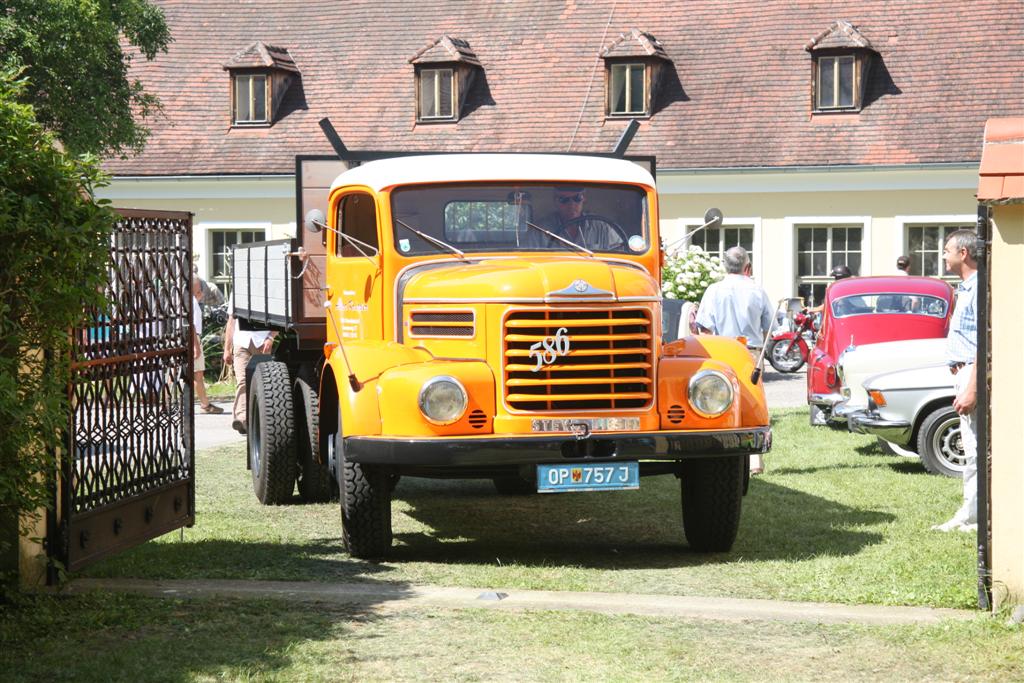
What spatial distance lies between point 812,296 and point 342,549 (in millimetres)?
24075

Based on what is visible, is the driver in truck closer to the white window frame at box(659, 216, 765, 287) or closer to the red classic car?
the red classic car

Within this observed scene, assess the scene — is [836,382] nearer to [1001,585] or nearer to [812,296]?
[1001,585]

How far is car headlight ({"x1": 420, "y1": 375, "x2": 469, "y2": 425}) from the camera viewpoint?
8695mm

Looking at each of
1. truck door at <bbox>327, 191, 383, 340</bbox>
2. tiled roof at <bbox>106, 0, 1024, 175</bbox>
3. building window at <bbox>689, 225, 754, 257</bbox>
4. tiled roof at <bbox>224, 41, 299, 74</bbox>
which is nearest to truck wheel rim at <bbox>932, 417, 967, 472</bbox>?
truck door at <bbox>327, 191, 383, 340</bbox>

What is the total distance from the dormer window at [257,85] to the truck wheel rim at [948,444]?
2442 cm

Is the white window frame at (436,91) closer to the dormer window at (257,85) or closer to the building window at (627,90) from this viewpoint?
the dormer window at (257,85)

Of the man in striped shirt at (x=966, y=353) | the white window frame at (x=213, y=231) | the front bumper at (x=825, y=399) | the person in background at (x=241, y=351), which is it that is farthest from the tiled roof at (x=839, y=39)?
the man in striped shirt at (x=966, y=353)

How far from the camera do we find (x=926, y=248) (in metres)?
32.2

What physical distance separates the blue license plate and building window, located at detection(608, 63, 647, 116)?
25.1m

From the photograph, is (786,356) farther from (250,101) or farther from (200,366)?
(250,101)

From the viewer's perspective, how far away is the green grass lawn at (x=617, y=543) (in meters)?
8.52

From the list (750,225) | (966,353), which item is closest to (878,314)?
(966,353)

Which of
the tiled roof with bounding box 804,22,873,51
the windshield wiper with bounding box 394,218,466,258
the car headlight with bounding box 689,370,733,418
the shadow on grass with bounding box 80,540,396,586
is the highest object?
the tiled roof with bounding box 804,22,873,51

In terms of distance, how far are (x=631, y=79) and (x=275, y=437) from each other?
75.6 ft
